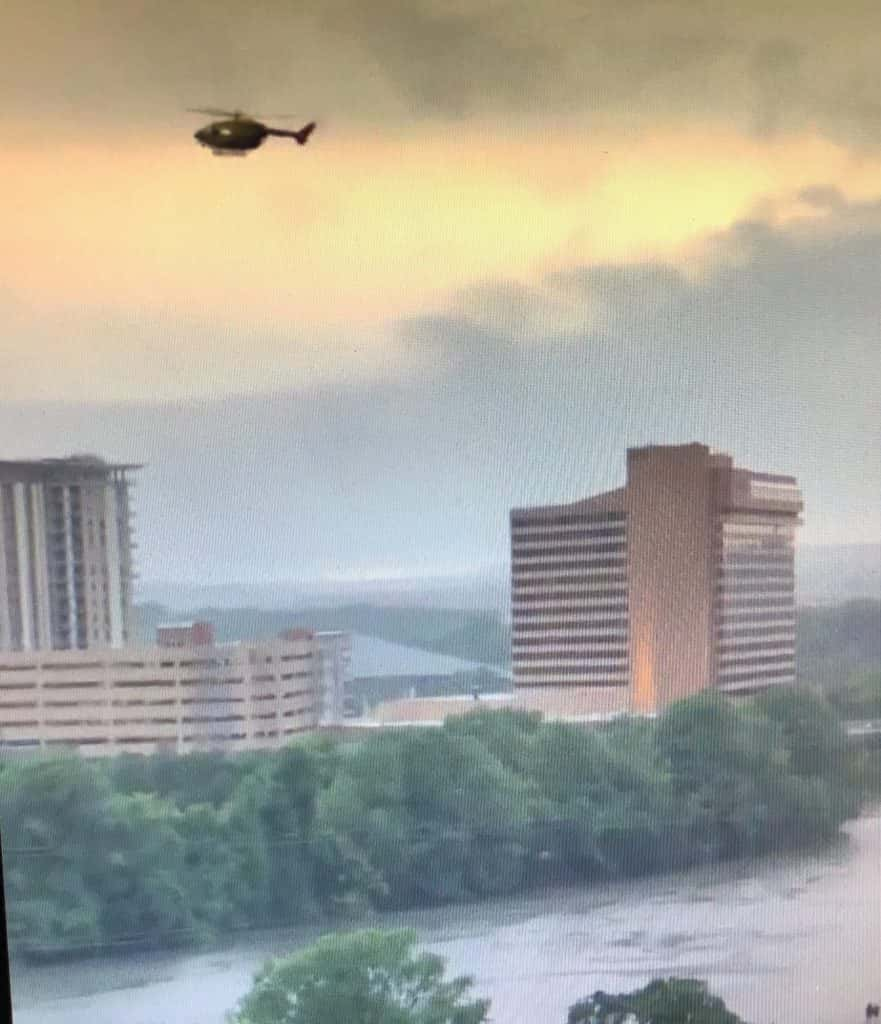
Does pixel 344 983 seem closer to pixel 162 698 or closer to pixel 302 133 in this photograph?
pixel 162 698

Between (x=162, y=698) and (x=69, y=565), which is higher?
(x=69, y=565)

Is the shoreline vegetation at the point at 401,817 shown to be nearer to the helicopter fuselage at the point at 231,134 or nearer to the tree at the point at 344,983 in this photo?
the tree at the point at 344,983

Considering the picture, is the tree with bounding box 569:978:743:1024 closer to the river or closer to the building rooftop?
the river

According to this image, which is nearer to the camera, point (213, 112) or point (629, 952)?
point (213, 112)

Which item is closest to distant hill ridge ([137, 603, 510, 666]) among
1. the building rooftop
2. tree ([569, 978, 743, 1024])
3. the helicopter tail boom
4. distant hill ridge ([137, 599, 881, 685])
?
distant hill ridge ([137, 599, 881, 685])

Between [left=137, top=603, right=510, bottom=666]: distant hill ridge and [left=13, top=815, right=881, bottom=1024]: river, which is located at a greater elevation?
[left=137, top=603, right=510, bottom=666]: distant hill ridge

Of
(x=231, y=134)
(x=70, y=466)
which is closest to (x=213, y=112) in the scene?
(x=231, y=134)
